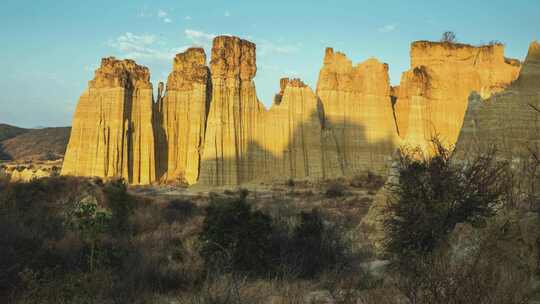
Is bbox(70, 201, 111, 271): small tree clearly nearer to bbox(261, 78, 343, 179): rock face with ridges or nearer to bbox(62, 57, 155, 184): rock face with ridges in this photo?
bbox(261, 78, 343, 179): rock face with ridges

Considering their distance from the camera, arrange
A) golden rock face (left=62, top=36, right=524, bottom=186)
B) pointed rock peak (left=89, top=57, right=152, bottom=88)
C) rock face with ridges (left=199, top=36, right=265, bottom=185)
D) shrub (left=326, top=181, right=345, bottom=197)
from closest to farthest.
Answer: shrub (left=326, top=181, right=345, bottom=197) → rock face with ridges (left=199, top=36, right=265, bottom=185) → golden rock face (left=62, top=36, right=524, bottom=186) → pointed rock peak (left=89, top=57, right=152, bottom=88)

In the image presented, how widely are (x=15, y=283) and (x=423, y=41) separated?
61.9 metres

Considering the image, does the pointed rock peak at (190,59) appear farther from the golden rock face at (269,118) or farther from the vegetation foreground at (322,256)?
the vegetation foreground at (322,256)

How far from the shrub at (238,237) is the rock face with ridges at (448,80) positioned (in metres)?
48.1

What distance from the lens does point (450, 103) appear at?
63.8 m

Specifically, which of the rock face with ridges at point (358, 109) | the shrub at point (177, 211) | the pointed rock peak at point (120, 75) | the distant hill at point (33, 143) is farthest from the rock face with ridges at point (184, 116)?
the distant hill at point (33, 143)

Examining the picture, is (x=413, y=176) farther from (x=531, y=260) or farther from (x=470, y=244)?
(x=531, y=260)

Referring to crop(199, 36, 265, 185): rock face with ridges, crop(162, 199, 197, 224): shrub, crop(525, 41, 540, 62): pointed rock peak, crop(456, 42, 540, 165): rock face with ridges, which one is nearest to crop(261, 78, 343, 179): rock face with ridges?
crop(199, 36, 265, 185): rock face with ridges

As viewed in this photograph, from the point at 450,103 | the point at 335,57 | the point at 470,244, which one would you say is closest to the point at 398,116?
the point at 450,103

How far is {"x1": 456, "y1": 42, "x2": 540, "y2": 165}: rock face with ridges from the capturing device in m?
26.2

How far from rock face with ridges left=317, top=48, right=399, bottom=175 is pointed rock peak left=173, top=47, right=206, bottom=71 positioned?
619 inches

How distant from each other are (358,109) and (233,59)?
629 inches

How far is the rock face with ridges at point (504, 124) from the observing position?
2619 cm

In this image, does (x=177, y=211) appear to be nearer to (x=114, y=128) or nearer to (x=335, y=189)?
(x=335, y=189)
